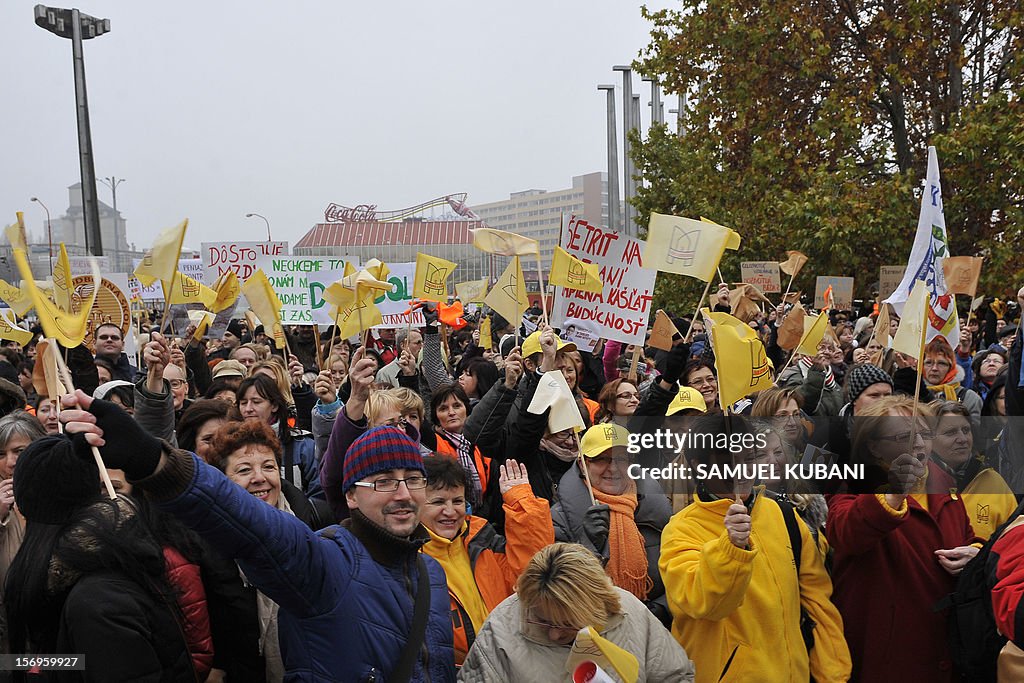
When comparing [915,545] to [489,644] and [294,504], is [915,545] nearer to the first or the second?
[489,644]

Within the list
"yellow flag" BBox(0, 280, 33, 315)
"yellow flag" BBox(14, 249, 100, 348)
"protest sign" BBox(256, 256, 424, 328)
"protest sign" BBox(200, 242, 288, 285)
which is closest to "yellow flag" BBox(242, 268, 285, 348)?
"protest sign" BBox(256, 256, 424, 328)

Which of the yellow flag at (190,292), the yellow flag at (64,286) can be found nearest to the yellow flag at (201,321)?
the yellow flag at (190,292)

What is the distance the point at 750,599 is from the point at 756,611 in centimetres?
5

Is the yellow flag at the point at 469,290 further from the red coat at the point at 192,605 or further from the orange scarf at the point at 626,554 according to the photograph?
the red coat at the point at 192,605

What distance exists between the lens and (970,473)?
407cm

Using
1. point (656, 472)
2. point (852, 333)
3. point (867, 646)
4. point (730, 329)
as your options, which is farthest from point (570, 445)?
point (852, 333)

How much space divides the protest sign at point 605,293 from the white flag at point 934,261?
1.89m

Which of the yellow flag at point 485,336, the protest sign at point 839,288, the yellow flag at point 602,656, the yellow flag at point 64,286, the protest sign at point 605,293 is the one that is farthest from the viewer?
the protest sign at point 839,288

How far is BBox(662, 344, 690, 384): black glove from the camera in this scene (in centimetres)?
536

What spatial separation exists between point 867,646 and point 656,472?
1015 mm

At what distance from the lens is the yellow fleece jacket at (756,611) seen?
309 centimetres

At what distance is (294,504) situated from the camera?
133 inches

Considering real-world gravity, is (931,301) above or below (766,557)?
above

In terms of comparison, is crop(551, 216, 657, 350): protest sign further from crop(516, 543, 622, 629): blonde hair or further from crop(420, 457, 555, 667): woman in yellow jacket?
crop(516, 543, 622, 629): blonde hair
